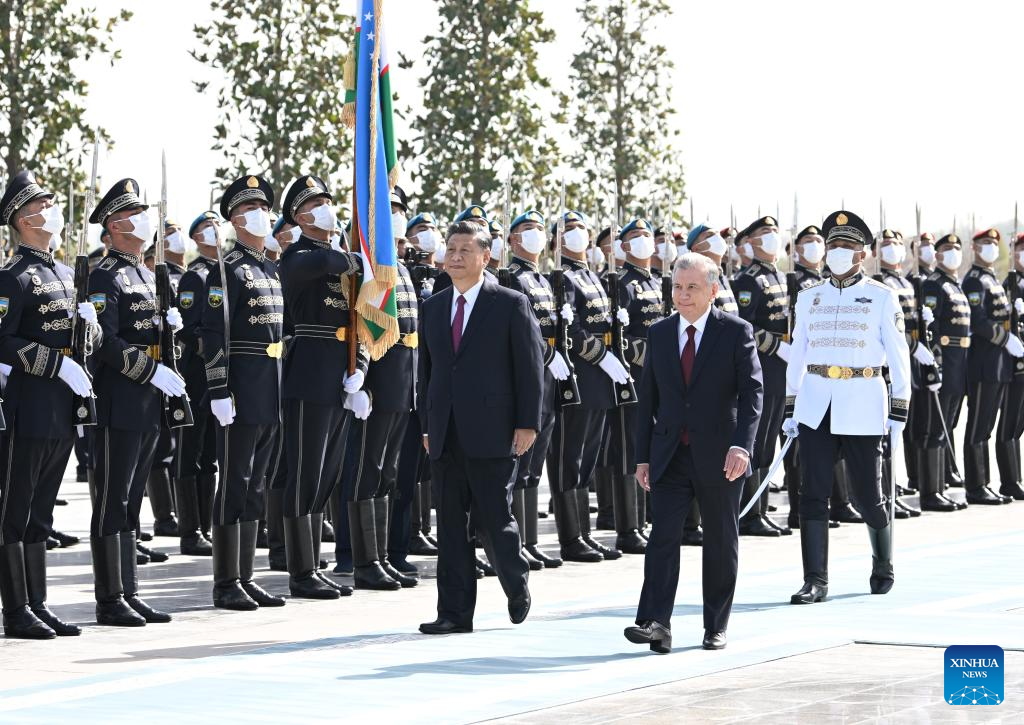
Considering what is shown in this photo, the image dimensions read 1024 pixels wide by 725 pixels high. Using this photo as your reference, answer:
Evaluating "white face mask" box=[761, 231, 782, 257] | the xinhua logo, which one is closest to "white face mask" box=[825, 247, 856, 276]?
"white face mask" box=[761, 231, 782, 257]

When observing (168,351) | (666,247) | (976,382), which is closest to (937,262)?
(976,382)

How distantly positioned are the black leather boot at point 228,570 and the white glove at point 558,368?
8.69 ft

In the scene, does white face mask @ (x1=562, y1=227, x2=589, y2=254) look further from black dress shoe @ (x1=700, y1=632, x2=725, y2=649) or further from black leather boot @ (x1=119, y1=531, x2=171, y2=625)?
black dress shoe @ (x1=700, y1=632, x2=725, y2=649)

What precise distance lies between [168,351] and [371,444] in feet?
4.75

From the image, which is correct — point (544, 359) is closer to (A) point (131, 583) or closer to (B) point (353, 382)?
(B) point (353, 382)

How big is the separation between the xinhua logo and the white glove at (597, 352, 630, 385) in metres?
5.48

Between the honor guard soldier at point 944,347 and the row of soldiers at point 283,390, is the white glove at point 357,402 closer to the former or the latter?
the row of soldiers at point 283,390

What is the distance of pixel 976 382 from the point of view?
16.5 meters

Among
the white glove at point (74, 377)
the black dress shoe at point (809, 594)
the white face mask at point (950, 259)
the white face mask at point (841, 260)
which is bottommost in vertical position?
the black dress shoe at point (809, 594)

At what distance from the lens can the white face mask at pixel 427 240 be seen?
1283cm

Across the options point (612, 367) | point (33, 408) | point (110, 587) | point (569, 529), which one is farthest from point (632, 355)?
point (33, 408)

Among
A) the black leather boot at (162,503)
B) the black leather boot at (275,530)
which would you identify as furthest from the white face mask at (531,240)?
the black leather boot at (162,503)

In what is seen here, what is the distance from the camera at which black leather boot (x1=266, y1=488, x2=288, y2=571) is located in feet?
39.1

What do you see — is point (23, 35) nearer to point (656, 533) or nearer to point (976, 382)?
point (976, 382)
